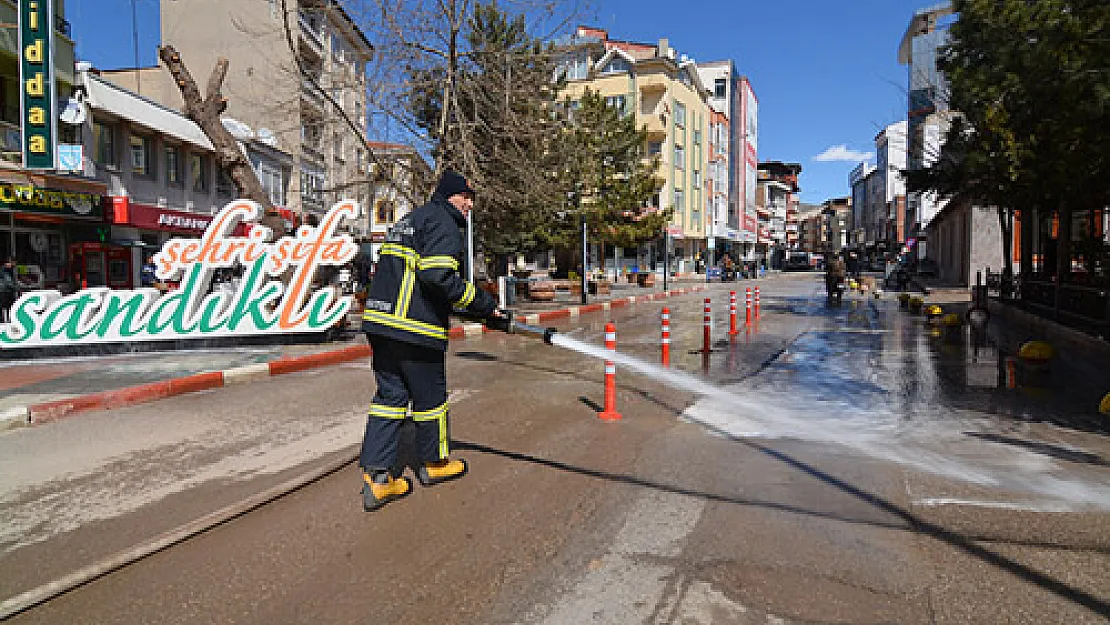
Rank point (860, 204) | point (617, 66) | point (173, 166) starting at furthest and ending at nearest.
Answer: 1. point (860, 204)
2. point (617, 66)
3. point (173, 166)

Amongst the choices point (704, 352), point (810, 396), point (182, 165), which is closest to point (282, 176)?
point (182, 165)

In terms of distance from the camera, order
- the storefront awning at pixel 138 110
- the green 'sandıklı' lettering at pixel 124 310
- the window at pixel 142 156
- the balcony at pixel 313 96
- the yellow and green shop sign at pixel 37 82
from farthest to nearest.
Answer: the window at pixel 142 156 < the storefront awning at pixel 138 110 < the yellow and green shop sign at pixel 37 82 < the balcony at pixel 313 96 < the green 'sandıklı' lettering at pixel 124 310

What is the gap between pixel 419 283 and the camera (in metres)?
4.31

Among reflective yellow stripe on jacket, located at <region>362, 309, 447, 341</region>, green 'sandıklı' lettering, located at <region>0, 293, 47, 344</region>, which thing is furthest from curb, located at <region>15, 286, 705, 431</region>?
green 'sandıklı' lettering, located at <region>0, 293, 47, 344</region>

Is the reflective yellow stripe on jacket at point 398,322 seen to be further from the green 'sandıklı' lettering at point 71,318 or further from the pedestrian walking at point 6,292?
the pedestrian walking at point 6,292

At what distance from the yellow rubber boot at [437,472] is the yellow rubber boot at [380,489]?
193mm

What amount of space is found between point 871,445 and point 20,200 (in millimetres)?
21485

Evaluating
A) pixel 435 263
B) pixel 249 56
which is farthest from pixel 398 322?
pixel 249 56

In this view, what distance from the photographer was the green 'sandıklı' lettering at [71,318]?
1079 cm

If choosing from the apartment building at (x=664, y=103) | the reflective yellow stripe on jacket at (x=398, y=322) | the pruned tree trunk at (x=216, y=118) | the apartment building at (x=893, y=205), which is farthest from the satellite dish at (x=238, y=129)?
the apartment building at (x=893, y=205)

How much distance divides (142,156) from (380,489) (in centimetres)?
2493

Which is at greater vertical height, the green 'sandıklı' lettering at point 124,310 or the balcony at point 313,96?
the balcony at point 313,96

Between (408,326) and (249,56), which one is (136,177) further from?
(408,326)

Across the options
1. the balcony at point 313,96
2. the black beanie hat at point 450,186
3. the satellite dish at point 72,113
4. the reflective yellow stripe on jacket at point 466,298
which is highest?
the satellite dish at point 72,113
